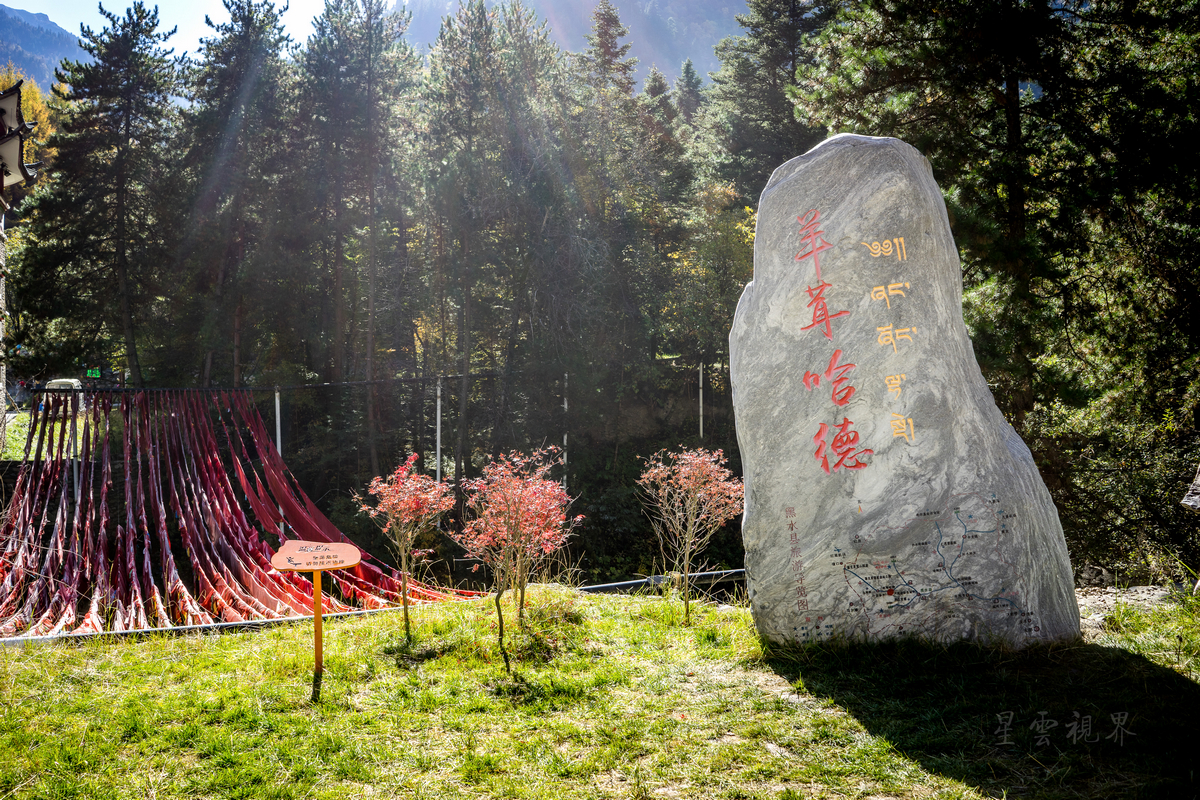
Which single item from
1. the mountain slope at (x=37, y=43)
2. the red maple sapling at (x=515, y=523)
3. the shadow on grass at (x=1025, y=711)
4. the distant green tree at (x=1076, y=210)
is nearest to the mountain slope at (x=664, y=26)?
the mountain slope at (x=37, y=43)

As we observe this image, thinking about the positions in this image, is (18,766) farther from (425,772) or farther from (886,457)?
(886,457)

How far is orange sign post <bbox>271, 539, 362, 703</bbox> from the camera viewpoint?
118 inches

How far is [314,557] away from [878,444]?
249cm

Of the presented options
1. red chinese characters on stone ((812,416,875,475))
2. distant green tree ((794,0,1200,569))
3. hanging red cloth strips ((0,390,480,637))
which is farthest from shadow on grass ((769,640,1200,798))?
hanging red cloth strips ((0,390,480,637))

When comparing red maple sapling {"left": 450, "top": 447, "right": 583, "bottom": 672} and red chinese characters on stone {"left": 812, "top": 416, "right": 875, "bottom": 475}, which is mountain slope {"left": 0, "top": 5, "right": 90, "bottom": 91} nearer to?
red maple sapling {"left": 450, "top": 447, "right": 583, "bottom": 672}

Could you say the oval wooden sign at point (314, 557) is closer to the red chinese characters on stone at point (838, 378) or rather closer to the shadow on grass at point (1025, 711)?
the shadow on grass at point (1025, 711)

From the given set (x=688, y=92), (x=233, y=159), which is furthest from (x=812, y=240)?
(x=688, y=92)

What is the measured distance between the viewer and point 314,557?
10.0 ft

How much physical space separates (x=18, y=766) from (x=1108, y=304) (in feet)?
21.1

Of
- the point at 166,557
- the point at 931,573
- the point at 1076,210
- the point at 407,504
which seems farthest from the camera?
the point at 1076,210

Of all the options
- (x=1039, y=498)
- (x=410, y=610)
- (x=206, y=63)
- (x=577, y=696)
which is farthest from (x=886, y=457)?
(x=206, y=63)

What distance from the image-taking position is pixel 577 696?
2930mm

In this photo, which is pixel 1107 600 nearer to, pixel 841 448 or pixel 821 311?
pixel 841 448

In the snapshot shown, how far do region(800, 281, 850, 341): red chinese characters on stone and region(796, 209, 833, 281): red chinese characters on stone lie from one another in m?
0.05
